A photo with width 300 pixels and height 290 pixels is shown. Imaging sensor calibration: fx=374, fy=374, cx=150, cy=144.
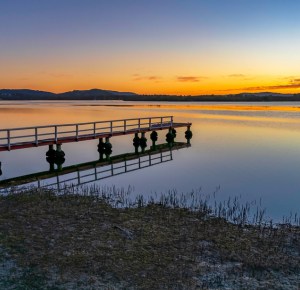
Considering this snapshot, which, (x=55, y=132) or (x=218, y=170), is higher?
(x=55, y=132)

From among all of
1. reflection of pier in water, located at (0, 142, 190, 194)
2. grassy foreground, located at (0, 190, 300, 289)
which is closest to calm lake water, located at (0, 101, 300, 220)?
reflection of pier in water, located at (0, 142, 190, 194)

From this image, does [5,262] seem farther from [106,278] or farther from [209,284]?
[209,284]

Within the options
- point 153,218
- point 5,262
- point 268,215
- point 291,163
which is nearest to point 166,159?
point 291,163

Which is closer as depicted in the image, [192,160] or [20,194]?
[20,194]

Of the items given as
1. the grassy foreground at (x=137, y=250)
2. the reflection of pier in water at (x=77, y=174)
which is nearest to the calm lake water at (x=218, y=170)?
the reflection of pier in water at (x=77, y=174)

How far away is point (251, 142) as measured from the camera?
4344cm

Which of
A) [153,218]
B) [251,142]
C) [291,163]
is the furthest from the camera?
[251,142]

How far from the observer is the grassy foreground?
25.7 feet

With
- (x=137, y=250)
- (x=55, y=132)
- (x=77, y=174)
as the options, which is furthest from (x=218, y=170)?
(x=137, y=250)

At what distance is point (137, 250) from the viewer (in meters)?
9.42

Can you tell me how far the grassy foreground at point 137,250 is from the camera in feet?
25.7

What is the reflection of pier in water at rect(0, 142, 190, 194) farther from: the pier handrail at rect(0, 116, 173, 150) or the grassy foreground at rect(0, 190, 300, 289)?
the grassy foreground at rect(0, 190, 300, 289)

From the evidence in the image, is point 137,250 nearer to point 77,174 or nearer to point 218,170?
point 77,174

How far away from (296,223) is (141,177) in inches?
421
